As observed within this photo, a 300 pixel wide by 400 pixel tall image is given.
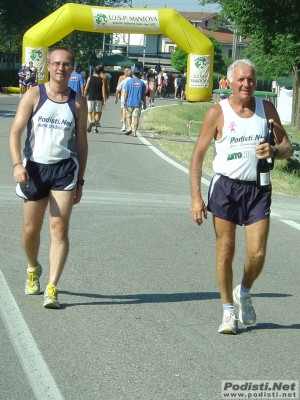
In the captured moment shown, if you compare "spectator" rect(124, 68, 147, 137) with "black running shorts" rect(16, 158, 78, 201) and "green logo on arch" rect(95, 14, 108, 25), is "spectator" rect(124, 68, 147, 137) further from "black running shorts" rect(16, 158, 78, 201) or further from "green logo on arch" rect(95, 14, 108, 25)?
"black running shorts" rect(16, 158, 78, 201)

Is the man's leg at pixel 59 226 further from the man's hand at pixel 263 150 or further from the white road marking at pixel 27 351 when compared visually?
the man's hand at pixel 263 150

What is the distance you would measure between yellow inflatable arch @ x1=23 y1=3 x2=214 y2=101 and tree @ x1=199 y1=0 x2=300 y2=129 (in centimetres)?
249

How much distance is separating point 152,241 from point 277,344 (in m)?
3.67

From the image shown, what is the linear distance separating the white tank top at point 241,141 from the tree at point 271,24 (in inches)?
756

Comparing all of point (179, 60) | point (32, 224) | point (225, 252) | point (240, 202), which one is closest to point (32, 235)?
point (32, 224)

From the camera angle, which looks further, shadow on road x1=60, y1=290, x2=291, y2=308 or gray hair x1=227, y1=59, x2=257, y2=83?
shadow on road x1=60, y1=290, x2=291, y2=308

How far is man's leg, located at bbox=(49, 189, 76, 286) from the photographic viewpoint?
20.7 feet

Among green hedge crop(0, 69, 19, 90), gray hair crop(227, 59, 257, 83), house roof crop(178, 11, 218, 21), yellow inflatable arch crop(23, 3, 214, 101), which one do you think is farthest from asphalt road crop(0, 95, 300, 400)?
house roof crop(178, 11, 218, 21)

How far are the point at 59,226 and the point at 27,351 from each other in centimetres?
132

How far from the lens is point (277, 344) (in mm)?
5621

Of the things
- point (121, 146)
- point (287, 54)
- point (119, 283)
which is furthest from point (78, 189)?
point (287, 54)

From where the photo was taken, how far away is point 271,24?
2625cm

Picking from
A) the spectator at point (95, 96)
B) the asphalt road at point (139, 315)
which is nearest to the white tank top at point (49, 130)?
the asphalt road at point (139, 315)

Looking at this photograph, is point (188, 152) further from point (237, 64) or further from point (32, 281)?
point (237, 64)
